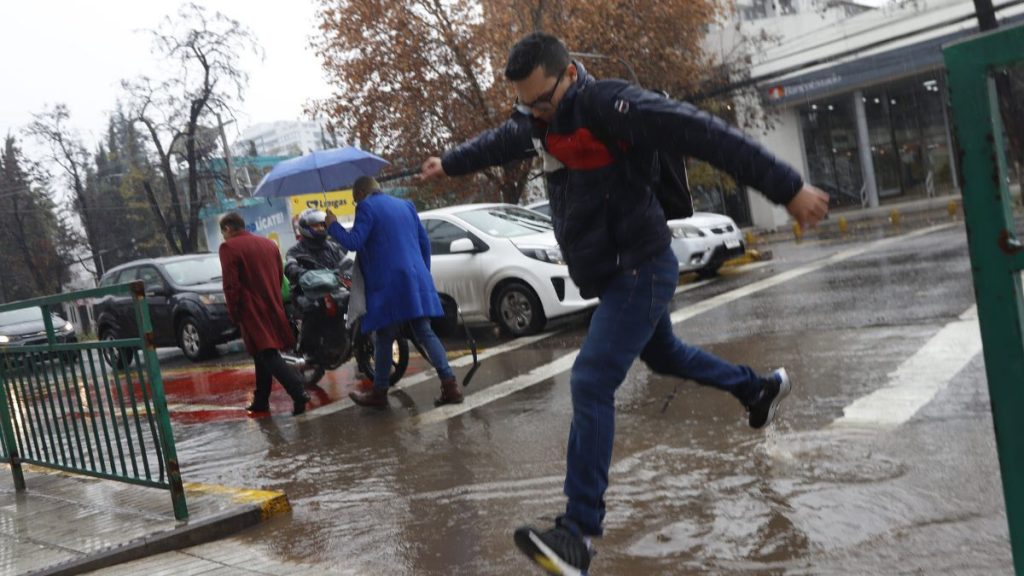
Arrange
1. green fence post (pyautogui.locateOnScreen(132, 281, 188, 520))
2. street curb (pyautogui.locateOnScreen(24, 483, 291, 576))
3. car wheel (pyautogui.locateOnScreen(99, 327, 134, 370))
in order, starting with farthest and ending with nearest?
car wheel (pyautogui.locateOnScreen(99, 327, 134, 370)) → green fence post (pyautogui.locateOnScreen(132, 281, 188, 520)) → street curb (pyautogui.locateOnScreen(24, 483, 291, 576))

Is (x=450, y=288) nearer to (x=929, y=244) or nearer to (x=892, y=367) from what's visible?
(x=892, y=367)

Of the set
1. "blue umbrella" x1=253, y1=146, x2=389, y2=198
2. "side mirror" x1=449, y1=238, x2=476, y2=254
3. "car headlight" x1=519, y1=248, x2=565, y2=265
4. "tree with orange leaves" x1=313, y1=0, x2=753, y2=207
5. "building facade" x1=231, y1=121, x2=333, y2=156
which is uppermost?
"building facade" x1=231, y1=121, x2=333, y2=156

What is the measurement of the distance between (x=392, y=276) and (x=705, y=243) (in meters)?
8.24

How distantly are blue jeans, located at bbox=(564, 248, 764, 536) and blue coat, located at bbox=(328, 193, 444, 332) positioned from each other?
13.3ft

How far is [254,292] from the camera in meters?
8.14

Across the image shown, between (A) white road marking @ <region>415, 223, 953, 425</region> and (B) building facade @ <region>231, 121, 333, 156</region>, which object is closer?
(A) white road marking @ <region>415, 223, 953, 425</region>

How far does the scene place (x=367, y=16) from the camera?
2220cm

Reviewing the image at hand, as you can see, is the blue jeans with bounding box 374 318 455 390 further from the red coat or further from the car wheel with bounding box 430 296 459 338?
the car wheel with bounding box 430 296 459 338

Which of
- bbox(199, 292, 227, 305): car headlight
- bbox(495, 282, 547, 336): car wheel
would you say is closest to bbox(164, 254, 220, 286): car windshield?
bbox(199, 292, 227, 305): car headlight

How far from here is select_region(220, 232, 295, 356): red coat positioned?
26.6ft

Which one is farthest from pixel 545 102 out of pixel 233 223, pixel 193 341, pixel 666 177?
pixel 193 341

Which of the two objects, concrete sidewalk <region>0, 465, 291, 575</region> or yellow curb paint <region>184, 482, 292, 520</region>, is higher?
concrete sidewalk <region>0, 465, 291, 575</region>

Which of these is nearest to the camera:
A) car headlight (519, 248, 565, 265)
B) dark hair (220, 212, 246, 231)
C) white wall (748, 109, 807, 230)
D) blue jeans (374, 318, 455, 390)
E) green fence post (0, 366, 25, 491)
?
green fence post (0, 366, 25, 491)

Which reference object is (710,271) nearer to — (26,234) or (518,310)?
(518,310)
